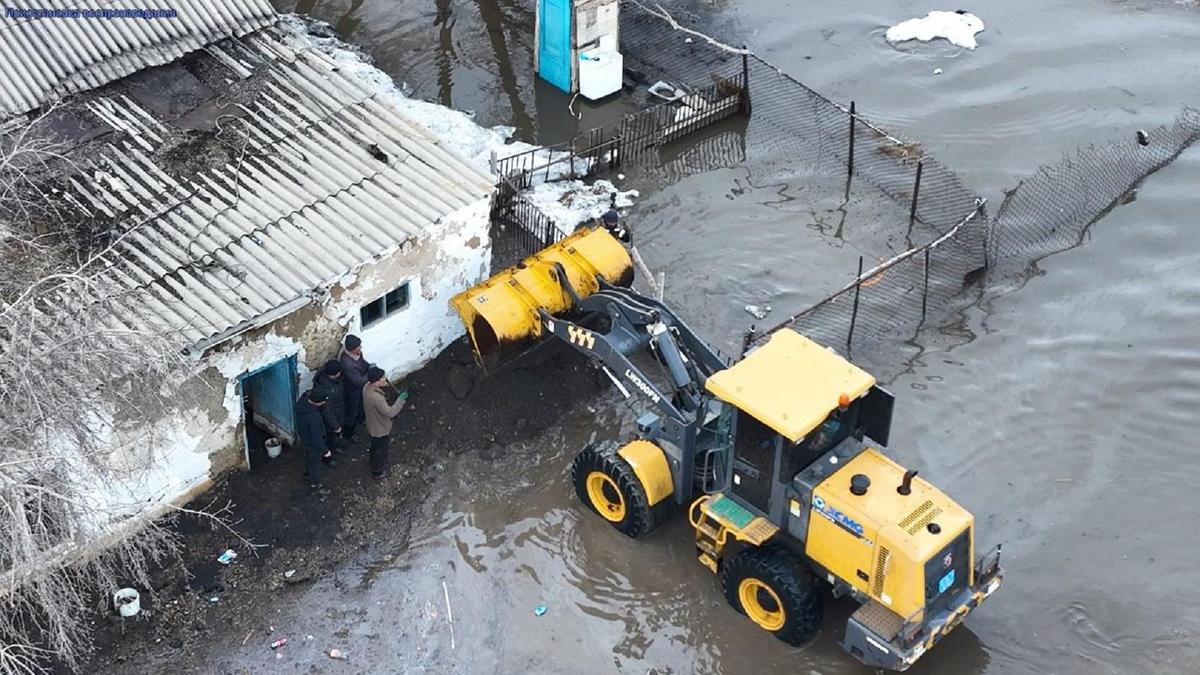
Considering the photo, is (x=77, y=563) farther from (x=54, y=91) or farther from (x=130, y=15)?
(x=130, y=15)

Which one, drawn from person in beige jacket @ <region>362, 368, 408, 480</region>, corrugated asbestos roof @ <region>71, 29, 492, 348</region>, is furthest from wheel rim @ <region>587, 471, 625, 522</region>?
corrugated asbestos roof @ <region>71, 29, 492, 348</region>

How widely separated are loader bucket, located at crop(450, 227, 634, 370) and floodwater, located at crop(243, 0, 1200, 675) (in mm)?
1272

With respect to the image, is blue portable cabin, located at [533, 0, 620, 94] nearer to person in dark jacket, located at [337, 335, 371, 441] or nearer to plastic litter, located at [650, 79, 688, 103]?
plastic litter, located at [650, 79, 688, 103]

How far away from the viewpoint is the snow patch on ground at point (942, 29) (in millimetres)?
22688

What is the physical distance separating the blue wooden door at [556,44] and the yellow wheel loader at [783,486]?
7.81m

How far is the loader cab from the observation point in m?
11.6

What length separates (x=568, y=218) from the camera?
18281mm

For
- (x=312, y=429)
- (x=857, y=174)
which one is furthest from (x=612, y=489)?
(x=857, y=174)

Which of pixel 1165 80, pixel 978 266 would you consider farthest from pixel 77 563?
pixel 1165 80

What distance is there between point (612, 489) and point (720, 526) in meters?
1.43

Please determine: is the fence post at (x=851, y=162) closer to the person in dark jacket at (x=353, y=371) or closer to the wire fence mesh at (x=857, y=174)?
the wire fence mesh at (x=857, y=174)

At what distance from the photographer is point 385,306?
14828 mm

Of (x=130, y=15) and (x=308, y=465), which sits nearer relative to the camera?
(x=308, y=465)

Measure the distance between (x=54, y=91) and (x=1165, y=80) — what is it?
55.8 feet
